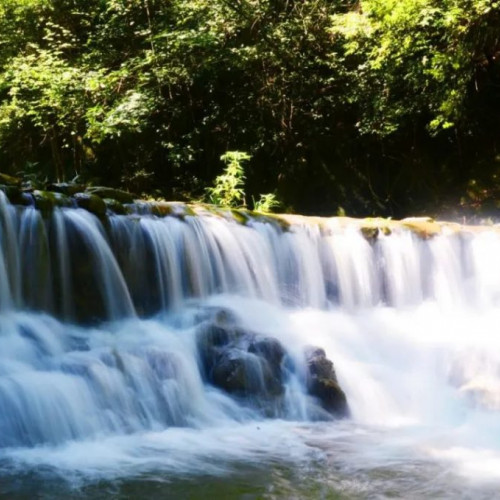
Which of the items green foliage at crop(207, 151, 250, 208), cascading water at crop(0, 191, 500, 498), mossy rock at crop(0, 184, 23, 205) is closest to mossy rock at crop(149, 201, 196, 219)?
cascading water at crop(0, 191, 500, 498)

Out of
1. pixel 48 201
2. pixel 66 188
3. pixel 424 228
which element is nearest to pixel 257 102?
pixel 424 228

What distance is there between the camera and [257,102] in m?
13.7

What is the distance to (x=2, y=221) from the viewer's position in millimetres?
6242

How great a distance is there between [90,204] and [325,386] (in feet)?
10.5

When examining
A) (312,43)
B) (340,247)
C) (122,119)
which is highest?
(312,43)

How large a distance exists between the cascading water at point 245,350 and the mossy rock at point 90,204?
0.15 m

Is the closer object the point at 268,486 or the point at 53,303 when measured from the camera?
the point at 268,486

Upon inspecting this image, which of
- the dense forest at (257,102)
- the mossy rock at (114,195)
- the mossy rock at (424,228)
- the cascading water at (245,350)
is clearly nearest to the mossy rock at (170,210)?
the cascading water at (245,350)

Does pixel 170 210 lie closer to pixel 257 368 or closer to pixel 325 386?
pixel 257 368

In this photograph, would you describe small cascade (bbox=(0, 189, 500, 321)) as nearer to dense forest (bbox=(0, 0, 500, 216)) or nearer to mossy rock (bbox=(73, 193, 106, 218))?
mossy rock (bbox=(73, 193, 106, 218))

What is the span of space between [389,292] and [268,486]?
6117 mm

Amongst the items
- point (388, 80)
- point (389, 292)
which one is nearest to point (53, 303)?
point (389, 292)

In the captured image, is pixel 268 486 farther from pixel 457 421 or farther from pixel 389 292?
pixel 389 292

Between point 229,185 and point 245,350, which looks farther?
point 229,185
